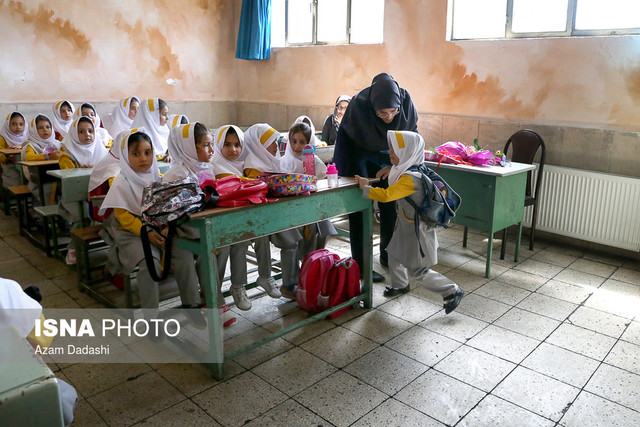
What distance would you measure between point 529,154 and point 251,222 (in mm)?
2917

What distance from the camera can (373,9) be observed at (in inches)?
235

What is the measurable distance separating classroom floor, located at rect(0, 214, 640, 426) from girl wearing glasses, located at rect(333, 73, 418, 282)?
722 mm

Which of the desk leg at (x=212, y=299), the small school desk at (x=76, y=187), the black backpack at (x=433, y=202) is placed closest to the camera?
the desk leg at (x=212, y=299)

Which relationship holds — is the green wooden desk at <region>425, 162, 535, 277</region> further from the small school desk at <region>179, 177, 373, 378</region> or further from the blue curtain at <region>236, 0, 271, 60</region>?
the blue curtain at <region>236, 0, 271, 60</region>

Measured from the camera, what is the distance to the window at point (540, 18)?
413cm

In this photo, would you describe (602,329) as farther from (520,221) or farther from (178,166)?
(178,166)

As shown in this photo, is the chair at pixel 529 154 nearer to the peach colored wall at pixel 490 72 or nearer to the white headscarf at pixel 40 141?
the peach colored wall at pixel 490 72

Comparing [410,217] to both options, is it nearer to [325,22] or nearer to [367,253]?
[367,253]

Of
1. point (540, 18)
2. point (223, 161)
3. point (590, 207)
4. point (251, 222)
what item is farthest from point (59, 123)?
point (590, 207)

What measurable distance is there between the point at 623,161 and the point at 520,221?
38.8 inches

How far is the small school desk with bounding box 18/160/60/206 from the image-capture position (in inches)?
167

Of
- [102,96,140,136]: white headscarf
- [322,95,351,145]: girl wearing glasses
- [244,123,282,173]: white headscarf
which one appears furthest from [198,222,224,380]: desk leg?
[102,96,140,136]: white headscarf

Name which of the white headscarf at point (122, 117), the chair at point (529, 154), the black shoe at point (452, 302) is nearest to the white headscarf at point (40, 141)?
the white headscarf at point (122, 117)

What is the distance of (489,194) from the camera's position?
3.79 m
